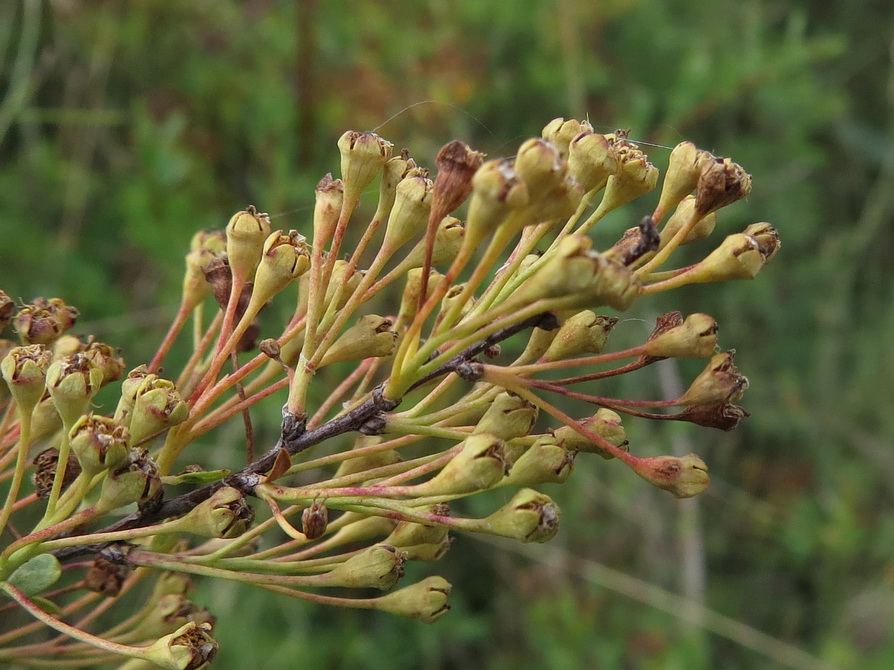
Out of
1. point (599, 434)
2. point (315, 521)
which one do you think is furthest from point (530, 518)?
point (315, 521)

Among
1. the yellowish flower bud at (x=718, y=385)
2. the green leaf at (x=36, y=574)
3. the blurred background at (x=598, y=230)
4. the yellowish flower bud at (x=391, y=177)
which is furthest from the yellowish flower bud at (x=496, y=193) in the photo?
the blurred background at (x=598, y=230)

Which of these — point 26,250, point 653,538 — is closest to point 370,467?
point 26,250

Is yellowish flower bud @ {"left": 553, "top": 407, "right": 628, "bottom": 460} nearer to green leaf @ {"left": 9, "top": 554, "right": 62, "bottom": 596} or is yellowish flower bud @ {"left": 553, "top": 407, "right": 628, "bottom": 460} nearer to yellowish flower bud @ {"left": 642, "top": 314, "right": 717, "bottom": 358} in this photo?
yellowish flower bud @ {"left": 642, "top": 314, "right": 717, "bottom": 358}

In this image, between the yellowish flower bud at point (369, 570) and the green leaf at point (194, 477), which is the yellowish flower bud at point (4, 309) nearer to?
the green leaf at point (194, 477)

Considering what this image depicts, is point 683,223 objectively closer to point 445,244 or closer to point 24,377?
point 445,244

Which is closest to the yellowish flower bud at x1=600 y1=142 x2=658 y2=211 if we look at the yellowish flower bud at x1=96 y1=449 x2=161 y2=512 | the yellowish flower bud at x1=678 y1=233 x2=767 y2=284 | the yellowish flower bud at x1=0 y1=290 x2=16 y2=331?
the yellowish flower bud at x1=678 y1=233 x2=767 y2=284
